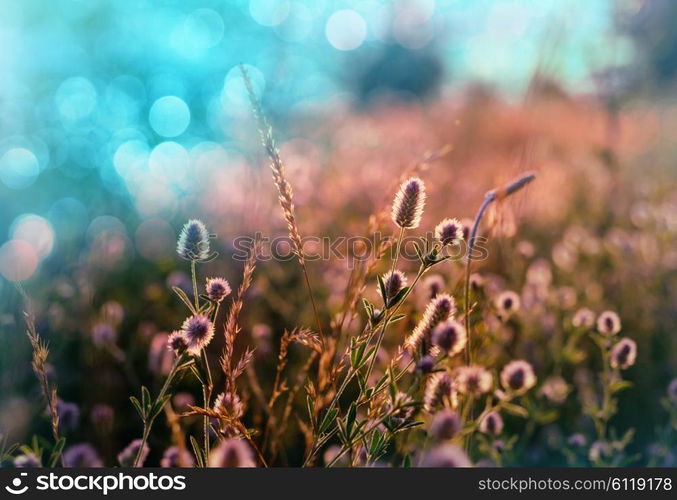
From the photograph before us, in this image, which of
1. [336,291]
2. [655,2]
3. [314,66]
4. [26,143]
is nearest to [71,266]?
[336,291]

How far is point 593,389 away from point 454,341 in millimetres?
1404

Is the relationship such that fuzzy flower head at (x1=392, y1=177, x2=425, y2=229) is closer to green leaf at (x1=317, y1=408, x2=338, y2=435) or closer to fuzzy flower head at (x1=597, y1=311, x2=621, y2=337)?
green leaf at (x1=317, y1=408, x2=338, y2=435)

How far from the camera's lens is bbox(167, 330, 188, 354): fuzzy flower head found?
945 mm

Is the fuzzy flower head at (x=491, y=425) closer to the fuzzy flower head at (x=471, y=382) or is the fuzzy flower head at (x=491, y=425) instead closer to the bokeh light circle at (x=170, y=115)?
the fuzzy flower head at (x=471, y=382)

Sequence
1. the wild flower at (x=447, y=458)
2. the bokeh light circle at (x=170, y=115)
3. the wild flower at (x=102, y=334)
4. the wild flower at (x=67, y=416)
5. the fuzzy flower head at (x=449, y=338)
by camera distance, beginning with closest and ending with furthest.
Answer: the wild flower at (x=447, y=458)
the fuzzy flower head at (x=449, y=338)
the wild flower at (x=67, y=416)
the wild flower at (x=102, y=334)
the bokeh light circle at (x=170, y=115)

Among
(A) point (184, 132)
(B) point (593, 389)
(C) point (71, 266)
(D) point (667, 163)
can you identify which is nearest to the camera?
(B) point (593, 389)

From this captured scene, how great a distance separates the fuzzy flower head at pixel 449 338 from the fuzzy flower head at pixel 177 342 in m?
0.36

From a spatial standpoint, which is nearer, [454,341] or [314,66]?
[454,341]

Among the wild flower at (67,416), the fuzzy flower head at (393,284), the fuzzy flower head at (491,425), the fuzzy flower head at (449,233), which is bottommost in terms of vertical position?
the fuzzy flower head at (491,425)

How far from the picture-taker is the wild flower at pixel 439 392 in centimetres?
90

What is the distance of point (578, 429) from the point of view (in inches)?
74.7

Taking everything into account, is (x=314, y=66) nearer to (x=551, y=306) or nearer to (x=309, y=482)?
(x=551, y=306)

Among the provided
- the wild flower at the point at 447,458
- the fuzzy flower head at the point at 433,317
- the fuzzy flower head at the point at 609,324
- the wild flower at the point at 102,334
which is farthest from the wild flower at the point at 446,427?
the wild flower at the point at 102,334

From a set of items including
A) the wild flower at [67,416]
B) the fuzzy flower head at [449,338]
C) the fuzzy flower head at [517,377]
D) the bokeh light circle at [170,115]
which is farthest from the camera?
the bokeh light circle at [170,115]
